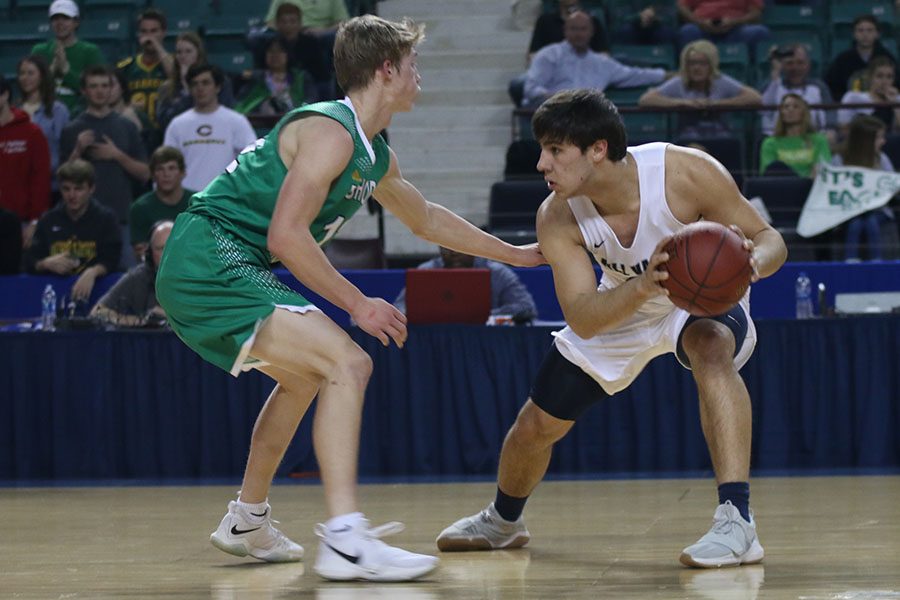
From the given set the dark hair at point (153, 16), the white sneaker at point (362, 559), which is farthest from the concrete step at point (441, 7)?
the white sneaker at point (362, 559)

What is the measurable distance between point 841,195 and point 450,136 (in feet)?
11.9

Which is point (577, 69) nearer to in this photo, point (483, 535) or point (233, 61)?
point (233, 61)

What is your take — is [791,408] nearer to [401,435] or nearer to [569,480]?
[569,480]

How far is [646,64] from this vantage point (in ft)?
36.2

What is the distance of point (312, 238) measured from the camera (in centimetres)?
384

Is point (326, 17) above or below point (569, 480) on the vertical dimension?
above

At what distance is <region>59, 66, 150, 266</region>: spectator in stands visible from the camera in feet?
31.1

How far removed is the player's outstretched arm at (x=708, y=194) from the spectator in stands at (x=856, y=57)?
6.41 metres

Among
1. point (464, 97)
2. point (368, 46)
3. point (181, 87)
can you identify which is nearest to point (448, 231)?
point (368, 46)

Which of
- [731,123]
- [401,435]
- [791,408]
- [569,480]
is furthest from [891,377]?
[731,123]

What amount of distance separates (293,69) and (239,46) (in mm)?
1400

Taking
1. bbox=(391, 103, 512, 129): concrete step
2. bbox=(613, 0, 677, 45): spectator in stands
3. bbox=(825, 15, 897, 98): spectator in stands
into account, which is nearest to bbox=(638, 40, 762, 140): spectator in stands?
bbox=(825, 15, 897, 98): spectator in stands

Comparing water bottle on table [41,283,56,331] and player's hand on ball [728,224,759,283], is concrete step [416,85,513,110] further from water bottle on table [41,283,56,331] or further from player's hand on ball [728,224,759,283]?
player's hand on ball [728,224,759,283]

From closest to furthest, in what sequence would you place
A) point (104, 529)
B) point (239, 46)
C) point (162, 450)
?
point (104, 529)
point (162, 450)
point (239, 46)
